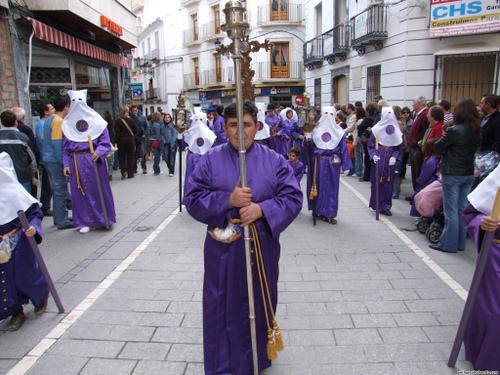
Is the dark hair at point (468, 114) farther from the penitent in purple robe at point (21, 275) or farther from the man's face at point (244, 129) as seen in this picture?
the penitent in purple robe at point (21, 275)

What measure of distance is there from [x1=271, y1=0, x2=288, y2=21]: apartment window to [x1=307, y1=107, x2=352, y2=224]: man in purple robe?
24422mm

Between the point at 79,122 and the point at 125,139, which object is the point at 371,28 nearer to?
the point at 125,139

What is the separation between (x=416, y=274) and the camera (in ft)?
15.5

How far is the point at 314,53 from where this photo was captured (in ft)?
67.1

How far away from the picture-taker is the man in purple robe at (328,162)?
6938mm

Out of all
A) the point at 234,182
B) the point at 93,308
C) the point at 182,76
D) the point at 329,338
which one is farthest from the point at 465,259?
the point at 182,76

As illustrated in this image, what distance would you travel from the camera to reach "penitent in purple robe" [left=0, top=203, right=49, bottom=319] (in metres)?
3.53

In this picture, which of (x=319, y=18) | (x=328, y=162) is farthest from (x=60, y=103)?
(x=319, y=18)

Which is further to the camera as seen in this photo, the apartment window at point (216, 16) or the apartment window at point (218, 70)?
the apartment window at point (218, 70)

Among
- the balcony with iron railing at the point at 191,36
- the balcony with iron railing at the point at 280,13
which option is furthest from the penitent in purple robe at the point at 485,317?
the balcony with iron railing at the point at 191,36

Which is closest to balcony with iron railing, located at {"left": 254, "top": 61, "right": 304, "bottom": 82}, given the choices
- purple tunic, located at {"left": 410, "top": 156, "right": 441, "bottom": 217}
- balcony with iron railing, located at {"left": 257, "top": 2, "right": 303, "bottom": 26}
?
balcony with iron railing, located at {"left": 257, "top": 2, "right": 303, "bottom": 26}

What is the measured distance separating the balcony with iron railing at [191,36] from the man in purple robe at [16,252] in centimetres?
3181

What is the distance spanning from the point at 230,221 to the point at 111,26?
1127cm

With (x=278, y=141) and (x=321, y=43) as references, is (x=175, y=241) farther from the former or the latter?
(x=321, y=43)
